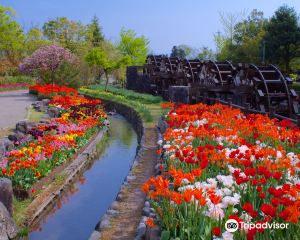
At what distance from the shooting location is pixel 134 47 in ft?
139

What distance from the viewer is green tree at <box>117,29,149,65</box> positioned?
42000mm

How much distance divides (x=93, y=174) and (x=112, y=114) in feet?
36.1

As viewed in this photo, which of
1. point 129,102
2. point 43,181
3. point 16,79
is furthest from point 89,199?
point 16,79

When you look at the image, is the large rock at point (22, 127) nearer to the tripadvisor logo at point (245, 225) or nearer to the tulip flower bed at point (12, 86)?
the tripadvisor logo at point (245, 225)

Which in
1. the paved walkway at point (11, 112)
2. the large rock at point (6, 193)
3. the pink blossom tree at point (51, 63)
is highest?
the pink blossom tree at point (51, 63)

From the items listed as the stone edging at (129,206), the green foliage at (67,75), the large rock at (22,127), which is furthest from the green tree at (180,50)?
the stone edging at (129,206)

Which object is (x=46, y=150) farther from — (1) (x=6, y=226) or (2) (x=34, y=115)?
(2) (x=34, y=115)

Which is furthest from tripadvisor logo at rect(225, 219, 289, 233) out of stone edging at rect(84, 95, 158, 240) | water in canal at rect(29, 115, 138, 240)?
water in canal at rect(29, 115, 138, 240)

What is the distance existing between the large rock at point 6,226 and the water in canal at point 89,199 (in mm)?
930

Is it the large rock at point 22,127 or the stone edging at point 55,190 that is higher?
the large rock at point 22,127

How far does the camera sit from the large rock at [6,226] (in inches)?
231

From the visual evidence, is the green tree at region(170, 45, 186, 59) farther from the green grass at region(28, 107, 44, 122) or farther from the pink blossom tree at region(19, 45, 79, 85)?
the green grass at region(28, 107, 44, 122)

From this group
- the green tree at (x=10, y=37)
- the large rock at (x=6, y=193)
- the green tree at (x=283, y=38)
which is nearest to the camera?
the large rock at (x=6, y=193)

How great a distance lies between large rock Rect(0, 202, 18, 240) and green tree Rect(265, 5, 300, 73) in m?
30.3
